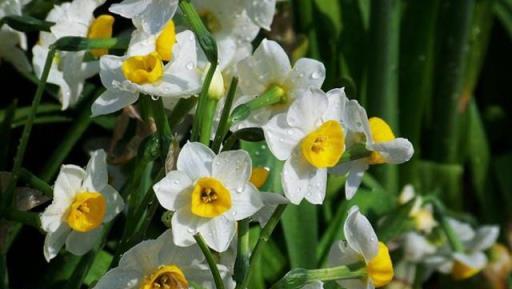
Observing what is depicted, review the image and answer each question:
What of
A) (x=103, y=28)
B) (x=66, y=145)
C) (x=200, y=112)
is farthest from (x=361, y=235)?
(x=66, y=145)

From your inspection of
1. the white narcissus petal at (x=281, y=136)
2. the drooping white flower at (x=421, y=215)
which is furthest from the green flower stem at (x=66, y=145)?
the drooping white flower at (x=421, y=215)

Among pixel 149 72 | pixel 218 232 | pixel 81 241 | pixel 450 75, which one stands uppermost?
pixel 149 72

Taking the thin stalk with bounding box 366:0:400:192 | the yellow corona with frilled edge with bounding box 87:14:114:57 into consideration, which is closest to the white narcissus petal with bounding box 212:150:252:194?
the yellow corona with frilled edge with bounding box 87:14:114:57

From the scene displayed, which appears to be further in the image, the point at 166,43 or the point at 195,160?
the point at 166,43

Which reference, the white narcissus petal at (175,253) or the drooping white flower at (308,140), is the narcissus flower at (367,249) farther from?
the white narcissus petal at (175,253)

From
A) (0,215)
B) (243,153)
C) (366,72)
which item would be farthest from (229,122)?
(366,72)

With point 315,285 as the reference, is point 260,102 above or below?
above

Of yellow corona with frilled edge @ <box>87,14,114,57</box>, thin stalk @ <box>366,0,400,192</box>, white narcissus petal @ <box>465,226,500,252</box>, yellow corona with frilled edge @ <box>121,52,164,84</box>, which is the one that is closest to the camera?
yellow corona with frilled edge @ <box>121,52,164,84</box>

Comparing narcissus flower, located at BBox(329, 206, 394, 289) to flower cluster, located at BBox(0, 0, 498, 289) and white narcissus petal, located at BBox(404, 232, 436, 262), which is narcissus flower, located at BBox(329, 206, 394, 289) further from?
white narcissus petal, located at BBox(404, 232, 436, 262)

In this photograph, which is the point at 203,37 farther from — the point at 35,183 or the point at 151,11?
the point at 35,183
